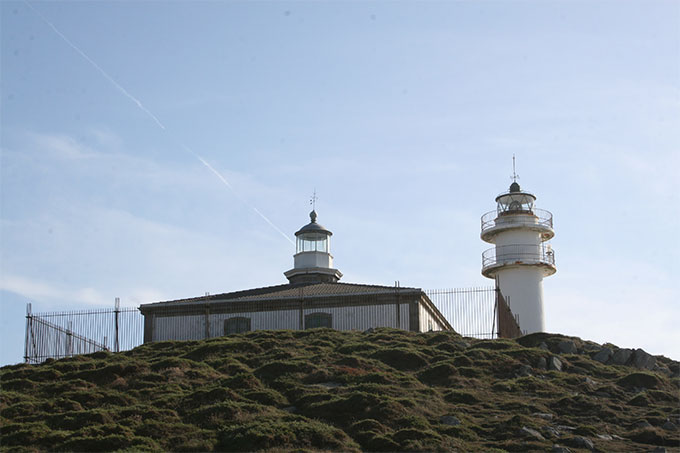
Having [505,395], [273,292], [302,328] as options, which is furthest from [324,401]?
[273,292]

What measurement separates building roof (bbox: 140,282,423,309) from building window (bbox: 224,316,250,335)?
2.63 feet

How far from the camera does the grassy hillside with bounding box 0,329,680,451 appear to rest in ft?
62.2

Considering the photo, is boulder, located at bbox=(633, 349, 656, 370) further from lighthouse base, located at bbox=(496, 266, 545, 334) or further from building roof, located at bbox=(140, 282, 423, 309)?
lighthouse base, located at bbox=(496, 266, 545, 334)

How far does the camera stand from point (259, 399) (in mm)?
22203

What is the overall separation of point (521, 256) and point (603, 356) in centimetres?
1137

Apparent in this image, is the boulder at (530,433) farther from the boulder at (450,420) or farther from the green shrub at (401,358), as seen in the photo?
the green shrub at (401,358)

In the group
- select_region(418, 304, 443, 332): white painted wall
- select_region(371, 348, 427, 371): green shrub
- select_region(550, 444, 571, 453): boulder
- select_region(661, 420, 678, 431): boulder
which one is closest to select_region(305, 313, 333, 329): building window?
select_region(418, 304, 443, 332): white painted wall

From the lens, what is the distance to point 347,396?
22.1 m

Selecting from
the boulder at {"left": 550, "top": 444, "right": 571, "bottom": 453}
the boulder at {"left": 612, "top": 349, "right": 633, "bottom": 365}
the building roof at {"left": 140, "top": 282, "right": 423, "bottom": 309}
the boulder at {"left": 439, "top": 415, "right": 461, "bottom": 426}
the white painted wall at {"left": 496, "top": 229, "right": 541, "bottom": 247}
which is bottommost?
the boulder at {"left": 550, "top": 444, "right": 571, "bottom": 453}

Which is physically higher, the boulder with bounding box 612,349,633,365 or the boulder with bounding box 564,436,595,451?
the boulder with bounding box 612,349,633,365

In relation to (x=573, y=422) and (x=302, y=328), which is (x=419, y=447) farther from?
(x=302, y=328)

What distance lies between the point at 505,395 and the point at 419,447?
6.12 m

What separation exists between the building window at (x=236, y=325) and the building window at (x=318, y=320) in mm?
2479

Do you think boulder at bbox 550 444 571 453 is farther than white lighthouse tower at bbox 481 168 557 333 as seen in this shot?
No
